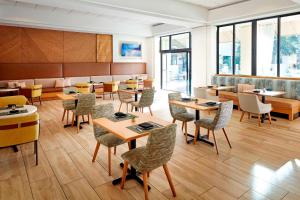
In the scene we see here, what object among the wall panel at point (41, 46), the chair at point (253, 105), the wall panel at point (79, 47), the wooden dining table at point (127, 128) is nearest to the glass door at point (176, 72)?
the wall panel at point (79, 47)

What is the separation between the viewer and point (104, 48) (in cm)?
1145

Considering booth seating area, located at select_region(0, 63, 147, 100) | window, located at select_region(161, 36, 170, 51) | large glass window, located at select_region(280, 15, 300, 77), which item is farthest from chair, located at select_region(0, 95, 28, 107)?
window, located at select_region(161, 36, 170, 51)

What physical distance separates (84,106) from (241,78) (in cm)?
583

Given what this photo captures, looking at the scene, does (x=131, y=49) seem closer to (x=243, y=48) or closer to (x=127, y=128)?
(x=243, y=48)

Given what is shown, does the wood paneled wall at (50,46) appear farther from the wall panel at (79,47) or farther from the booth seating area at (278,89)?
the booth seating area at (278,89)

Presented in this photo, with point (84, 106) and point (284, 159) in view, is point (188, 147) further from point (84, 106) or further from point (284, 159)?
point (84, 106)

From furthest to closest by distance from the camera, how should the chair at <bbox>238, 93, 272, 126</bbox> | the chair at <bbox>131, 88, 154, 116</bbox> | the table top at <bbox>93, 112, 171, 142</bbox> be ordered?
the chair at <bbox>131, 88, 154, 116</bbox> < the chair at <bbox>238, 93, 272, 126</bbox> < the table top at <bbox>93, 112, 171, 142</bbox>

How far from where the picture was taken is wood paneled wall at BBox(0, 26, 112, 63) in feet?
29.6

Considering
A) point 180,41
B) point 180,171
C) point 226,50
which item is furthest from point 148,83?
point 180,171

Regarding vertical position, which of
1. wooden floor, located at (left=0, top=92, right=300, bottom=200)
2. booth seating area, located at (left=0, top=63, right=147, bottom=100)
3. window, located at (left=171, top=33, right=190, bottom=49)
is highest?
window, located at (left=171, top=33, right=190, bottom=49)

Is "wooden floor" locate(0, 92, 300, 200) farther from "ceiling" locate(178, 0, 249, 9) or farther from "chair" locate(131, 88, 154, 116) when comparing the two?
"ceiling" locate(178, 0, 249, 9)

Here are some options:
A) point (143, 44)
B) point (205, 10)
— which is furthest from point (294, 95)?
point (143, 44)

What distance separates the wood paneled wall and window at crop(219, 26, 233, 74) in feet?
18.2

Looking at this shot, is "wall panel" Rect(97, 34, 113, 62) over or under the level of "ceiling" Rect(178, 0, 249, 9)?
under
